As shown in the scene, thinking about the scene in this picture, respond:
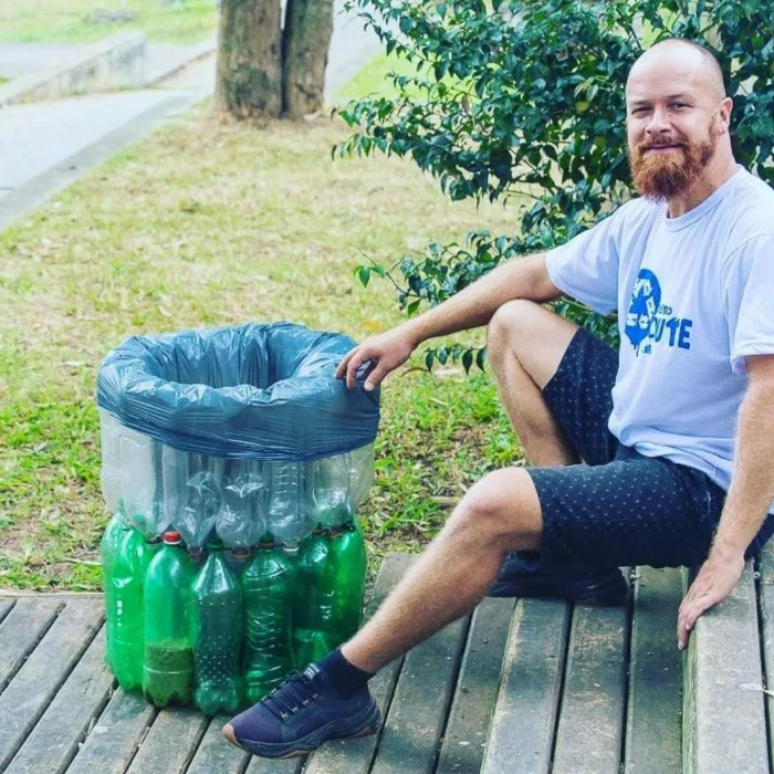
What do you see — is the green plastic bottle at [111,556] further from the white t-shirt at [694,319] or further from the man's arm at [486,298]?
the white t-shirt at [694,319]

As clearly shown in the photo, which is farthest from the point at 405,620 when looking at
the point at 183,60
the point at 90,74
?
the point at 183,60

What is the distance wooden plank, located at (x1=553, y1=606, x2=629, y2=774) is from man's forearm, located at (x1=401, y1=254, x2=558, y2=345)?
830 mm

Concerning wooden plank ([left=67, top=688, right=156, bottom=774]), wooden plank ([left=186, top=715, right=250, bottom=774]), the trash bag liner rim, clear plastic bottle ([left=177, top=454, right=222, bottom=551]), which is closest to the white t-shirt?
the trash bag liner rim

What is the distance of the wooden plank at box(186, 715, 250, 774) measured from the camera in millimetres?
3424

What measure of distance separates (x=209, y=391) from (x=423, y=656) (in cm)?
97

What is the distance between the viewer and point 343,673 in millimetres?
3398

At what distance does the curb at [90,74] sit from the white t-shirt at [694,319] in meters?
9.24

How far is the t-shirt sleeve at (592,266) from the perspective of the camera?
367cm

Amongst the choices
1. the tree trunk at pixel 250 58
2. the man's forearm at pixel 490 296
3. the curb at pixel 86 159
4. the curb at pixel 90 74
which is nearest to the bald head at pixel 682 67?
the man's forearm at pixel 490 296

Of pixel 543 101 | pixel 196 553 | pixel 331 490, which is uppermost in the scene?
pixel 543 101

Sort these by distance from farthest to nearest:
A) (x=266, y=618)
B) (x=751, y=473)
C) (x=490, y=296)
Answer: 1. (x=490, y=296)
2. (x=266, y=618)
3. (x=751, y=473)

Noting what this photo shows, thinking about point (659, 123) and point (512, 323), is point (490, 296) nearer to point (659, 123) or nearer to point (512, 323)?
point (512, 323)

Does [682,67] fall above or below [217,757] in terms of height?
above

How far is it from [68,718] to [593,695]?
1.35m
